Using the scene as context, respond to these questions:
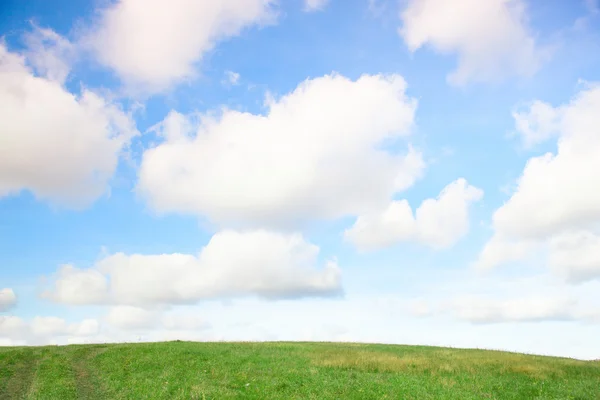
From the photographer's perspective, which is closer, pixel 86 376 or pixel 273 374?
pixel 273 374

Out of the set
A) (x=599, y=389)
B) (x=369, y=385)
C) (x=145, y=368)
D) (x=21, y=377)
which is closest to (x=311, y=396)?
(x=369, y=385)

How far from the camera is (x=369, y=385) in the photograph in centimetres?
3048

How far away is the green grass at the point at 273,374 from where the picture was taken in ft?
96.9

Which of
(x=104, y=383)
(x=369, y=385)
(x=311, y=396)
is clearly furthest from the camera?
(x=104, y=383)

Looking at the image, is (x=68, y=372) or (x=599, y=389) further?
(x=68, y=372)

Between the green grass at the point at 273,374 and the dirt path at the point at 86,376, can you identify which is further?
the dirt path at the point at 86,376

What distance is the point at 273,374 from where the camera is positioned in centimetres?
3381

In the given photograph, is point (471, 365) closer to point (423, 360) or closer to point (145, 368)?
point (423, 360)

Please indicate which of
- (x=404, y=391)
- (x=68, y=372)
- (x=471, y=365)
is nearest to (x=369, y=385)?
(x=404, y=391)

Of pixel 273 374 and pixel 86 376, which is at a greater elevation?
pixel 273 374

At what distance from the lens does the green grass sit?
1163 inches

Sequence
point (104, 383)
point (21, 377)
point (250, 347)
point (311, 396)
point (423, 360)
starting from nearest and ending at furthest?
point (311, 396) → point (104, 383) → point (21, 377) → point (423, 360) → point (250, 347)

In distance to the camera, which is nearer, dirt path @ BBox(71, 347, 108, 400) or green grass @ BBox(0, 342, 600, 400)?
green grass @ BBox(0, 342, 600, 400)

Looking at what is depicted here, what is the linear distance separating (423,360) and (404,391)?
449 inches
